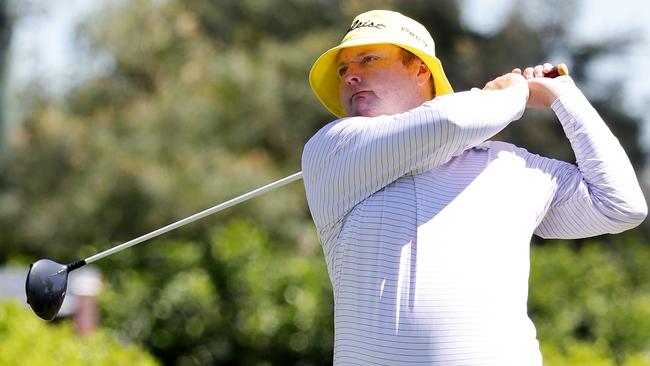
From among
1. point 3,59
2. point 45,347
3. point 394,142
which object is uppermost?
point 3,59

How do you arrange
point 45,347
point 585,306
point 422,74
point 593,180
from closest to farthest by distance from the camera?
point 593,180, point 422,74, point 45,347, point 585,306

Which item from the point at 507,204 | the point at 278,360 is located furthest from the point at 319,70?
the point at 278,360

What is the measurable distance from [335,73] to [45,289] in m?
0.95

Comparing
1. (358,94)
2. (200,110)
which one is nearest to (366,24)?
(358,94)

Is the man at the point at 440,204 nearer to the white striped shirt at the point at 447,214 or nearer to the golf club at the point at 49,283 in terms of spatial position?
the white striped shirt at the point at 447,214

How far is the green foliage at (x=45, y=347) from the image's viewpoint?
5.78 metres

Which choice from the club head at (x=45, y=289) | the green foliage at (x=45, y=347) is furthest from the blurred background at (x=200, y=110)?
the club head at (x=45, y=289)

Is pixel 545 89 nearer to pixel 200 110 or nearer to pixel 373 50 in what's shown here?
pixel 373 50

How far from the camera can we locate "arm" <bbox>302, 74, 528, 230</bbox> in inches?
104

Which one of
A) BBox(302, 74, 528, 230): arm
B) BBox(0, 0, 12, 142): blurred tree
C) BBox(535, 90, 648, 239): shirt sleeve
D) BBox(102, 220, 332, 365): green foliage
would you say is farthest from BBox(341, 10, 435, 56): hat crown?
BBox(0, 0, 12, 142): blurred tree

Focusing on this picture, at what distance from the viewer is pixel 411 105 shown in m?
2.95

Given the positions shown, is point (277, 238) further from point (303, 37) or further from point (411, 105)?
point (411, 105)

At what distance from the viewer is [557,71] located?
2.99m

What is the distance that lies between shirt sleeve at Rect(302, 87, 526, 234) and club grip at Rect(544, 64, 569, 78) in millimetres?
232
